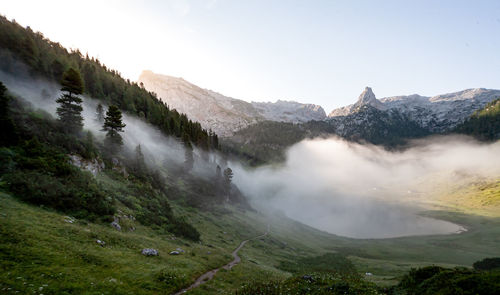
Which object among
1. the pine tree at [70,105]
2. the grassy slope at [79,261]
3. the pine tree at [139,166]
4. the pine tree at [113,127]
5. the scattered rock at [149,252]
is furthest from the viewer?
the pine tree at [139,166]

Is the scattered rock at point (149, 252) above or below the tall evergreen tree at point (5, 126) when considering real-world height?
below

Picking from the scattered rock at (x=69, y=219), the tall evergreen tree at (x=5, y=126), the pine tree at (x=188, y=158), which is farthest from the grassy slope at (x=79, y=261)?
the pine tree at (x=188, y=158)

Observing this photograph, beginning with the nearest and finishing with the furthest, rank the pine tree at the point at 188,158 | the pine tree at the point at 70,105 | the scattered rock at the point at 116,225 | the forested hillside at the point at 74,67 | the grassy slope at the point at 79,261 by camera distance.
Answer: the grassy slope at the point at 79,261 < the scattered rock at the point at 116,225 < the pine tree at the point at 70,105 < the forested hillside at the point at 74,67 < the pine tree at the point at 188,158

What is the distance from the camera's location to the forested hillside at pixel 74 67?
81.1 meters

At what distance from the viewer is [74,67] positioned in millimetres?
98438

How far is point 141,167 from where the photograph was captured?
217 ft

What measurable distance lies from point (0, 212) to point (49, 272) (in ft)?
30.9

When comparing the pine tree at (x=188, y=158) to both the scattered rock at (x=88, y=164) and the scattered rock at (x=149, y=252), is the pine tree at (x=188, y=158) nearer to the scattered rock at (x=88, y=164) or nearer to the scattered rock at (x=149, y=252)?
the scattered rock at (x=88, y=164)

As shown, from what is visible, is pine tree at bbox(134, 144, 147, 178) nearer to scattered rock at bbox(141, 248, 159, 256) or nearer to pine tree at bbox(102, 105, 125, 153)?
pine tree at bbox(102, 105, 125, 153)

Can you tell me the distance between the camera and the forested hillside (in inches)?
3194

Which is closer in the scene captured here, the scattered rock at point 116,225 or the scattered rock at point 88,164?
the scattered rock at point 116,225

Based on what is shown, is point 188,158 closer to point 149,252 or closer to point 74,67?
point 74,67

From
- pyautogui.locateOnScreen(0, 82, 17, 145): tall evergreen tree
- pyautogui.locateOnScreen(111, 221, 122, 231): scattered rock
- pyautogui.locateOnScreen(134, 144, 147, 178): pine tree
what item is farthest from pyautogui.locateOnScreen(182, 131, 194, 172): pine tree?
pyautogui.locateOnScreen(0, 82, 17, 145): tall evergreen tree

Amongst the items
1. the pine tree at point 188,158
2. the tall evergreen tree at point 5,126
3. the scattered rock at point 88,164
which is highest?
the tall evergreen tree at point 5,126
